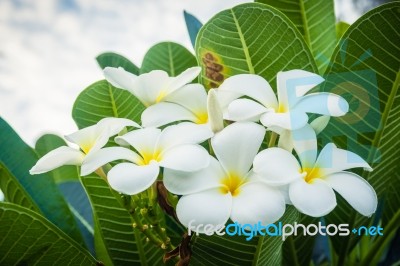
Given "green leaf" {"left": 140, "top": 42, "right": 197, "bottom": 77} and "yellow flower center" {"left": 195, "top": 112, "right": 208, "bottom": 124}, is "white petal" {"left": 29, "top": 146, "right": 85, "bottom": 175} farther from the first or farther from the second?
"green leaf" {"left": 140, "top": 42, "right": 197, "bottom": 77}

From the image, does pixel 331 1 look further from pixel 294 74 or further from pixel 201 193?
pixel 201 193

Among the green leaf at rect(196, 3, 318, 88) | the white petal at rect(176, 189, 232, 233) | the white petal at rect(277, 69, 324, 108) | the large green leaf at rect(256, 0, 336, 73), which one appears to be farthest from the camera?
the large green leaf at rect(256, 0, 336, 73)

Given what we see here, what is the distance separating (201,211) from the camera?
1.38 ft

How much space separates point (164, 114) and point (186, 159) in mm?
121

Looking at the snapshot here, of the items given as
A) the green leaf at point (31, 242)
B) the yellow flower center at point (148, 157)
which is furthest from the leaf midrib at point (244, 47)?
the green leaf at point (31, 242)

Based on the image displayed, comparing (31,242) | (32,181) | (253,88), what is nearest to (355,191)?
(253,88)

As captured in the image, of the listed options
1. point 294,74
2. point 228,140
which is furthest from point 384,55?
point 228,140

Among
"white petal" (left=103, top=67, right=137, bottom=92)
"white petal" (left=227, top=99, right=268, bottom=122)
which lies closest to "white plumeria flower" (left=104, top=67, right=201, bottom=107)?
"white petal" (left=103, top=67, right=137, bottom=92)

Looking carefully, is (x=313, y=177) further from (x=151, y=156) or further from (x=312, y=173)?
(x=151, y=156)

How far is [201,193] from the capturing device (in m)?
0.44

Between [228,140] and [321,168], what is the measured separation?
0.32 feet

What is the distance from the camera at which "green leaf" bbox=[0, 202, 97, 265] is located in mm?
549

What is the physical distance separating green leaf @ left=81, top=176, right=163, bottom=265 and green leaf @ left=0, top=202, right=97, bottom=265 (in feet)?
0.26

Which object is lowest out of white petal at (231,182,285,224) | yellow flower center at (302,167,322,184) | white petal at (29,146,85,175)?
yellow flower center at (302,167,322,184)
